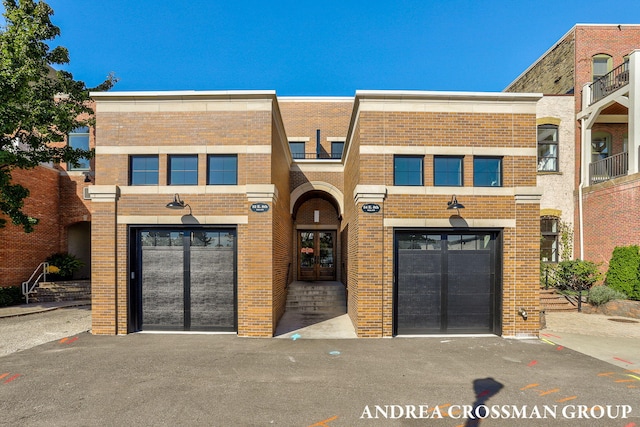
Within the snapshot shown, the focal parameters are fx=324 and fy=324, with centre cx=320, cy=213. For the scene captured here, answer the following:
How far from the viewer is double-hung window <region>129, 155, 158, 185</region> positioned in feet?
29.6

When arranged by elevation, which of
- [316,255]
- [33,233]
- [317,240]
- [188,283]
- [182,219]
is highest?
[182,219]

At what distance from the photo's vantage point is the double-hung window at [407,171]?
354 inches

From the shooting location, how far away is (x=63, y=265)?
50.2ft

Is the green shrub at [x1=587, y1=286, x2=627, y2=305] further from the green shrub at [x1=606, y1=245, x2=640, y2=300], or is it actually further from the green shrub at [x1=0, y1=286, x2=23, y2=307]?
the green shrub at [x1=0, y1=286, x2=23, y2=307]

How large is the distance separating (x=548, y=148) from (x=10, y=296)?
83.9ft

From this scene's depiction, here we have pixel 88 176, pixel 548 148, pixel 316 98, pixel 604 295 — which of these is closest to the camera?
pixel 604 295

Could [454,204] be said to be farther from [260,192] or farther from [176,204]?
[176,204]

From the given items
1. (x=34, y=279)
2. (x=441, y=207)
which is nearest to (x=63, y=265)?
(x=34, y=279)

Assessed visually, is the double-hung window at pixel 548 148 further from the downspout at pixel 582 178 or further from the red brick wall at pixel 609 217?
the red brick wall at pixel 609 217

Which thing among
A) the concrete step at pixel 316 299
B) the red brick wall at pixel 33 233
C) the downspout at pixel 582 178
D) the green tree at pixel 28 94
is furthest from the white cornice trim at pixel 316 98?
the red brick wall at pixel 33 233

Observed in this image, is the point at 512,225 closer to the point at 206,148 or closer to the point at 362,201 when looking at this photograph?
the point at 362,201

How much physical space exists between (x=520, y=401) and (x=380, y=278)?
399cm

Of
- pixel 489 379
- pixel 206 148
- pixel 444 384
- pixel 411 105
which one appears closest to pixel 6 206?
pixel 206 148

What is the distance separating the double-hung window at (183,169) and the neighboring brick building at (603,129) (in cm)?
1681
